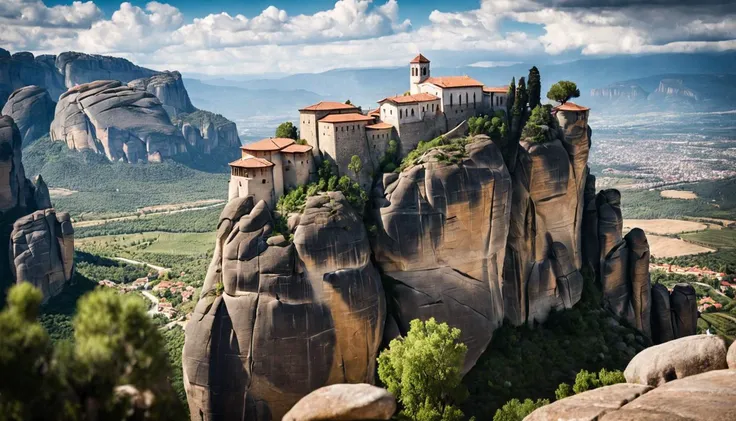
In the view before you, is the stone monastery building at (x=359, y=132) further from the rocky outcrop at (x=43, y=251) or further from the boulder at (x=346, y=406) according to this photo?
the rocky outcrop at (x=43, y=251)

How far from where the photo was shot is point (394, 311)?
5075 cm

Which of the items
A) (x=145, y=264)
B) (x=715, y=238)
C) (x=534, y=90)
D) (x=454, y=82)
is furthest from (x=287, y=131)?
(x=715, y=238)

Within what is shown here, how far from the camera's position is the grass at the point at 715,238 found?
435 feet

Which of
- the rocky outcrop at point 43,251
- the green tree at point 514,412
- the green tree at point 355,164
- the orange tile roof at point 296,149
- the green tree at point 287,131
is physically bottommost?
the green tree at point 514,412

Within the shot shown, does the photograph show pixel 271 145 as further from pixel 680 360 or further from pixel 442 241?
pixel 680 360

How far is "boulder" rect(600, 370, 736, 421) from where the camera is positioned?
21.5 meters

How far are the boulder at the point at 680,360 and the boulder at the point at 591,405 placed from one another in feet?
9.13

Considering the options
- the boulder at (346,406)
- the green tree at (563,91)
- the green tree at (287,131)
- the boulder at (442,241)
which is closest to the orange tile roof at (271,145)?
the green tree at (287,131)

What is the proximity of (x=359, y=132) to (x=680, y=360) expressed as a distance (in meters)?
32.4

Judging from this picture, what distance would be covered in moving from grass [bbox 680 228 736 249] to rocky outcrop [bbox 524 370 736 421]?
118 m

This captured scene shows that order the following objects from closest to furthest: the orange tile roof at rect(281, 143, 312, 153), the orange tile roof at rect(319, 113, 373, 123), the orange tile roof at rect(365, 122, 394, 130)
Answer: the orange tile roof at rect(281, 143, 312, 153)
the orange tile roof at rect(319, 113, 373, 123)
the orange tile roof at rect(365, 122, 394, 130)

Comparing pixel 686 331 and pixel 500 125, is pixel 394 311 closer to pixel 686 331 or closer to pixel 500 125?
pixel 500 125

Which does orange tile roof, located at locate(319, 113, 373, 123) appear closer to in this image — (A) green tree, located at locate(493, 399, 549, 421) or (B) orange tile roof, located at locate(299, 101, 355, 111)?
(B) orange tile roof, located at locate(299, 101, 355, 111)

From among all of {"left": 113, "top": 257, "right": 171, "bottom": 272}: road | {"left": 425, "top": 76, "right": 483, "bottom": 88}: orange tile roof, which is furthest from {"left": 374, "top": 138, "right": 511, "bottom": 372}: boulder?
{"left": 113, "top": 257, "right": 171, "bottom": 272}: road
